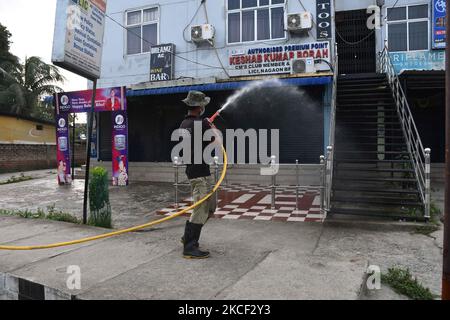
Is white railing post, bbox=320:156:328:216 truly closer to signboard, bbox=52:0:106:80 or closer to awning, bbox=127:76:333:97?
signboard, bbox=52:0:106:80

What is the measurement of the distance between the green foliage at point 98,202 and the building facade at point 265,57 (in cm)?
608

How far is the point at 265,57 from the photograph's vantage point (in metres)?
12.6

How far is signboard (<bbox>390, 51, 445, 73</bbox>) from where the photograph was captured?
39.2 ft

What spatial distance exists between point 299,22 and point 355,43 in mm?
2422

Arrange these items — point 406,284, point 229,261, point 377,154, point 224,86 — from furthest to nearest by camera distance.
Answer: point 224,86
point 377,154
point 229,261
point 406,284

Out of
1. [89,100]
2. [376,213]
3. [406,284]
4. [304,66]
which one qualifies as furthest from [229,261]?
[89,100]

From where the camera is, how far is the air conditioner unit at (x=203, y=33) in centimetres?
1340

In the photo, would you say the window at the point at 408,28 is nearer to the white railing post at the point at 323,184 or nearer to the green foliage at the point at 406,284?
the white railing post at the point at 323,184

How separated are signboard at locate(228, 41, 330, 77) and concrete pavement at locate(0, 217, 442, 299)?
23.7 feet

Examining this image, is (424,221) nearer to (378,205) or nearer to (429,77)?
(378,205)

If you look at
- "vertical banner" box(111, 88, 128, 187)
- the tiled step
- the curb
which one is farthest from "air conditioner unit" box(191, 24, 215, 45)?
the curb

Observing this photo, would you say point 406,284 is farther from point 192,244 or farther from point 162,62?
point 162,62

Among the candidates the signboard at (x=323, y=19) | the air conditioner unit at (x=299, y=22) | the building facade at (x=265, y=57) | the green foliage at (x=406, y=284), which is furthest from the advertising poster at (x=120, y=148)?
the green foliage at (x=406, y=284)

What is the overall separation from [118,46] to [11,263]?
12.3 metres
